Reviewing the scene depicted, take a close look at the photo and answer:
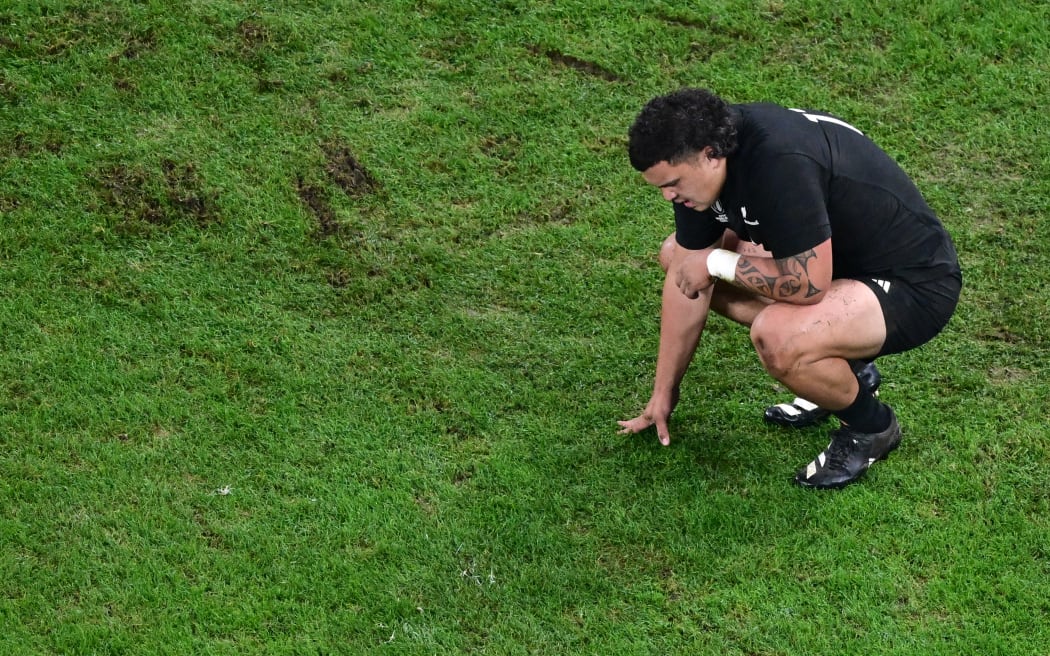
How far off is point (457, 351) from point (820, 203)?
190 cm

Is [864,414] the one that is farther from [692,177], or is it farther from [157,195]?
[157,195]

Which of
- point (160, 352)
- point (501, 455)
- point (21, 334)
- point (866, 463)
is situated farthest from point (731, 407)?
point (21, 334)

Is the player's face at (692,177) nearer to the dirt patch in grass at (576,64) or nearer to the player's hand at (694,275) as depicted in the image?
the player's hand at (694,275)

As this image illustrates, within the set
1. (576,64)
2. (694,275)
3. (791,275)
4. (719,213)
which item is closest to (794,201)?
(791,275)

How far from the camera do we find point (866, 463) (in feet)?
15.3

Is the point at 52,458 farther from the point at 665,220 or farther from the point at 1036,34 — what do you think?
the point at 1036,34

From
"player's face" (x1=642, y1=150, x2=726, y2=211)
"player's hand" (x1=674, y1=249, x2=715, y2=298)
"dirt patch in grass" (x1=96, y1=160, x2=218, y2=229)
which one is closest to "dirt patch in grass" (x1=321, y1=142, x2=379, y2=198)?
"dirt patch in grass" (x1=96, y1=160, x2=218, y2=229)

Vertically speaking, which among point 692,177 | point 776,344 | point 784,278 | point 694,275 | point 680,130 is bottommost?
point 776,344

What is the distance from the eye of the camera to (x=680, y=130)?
4.05 meters

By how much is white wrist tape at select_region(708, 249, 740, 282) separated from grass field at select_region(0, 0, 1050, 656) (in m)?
0.87

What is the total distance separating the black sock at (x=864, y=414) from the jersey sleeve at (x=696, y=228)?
825mm

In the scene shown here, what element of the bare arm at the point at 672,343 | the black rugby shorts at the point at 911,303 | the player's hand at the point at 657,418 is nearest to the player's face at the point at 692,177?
the bare arm at the point at 672,343

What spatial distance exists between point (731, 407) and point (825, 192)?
1.20m

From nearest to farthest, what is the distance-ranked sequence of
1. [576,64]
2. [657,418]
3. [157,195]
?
[657,418]
[157,195]
[576,64]
